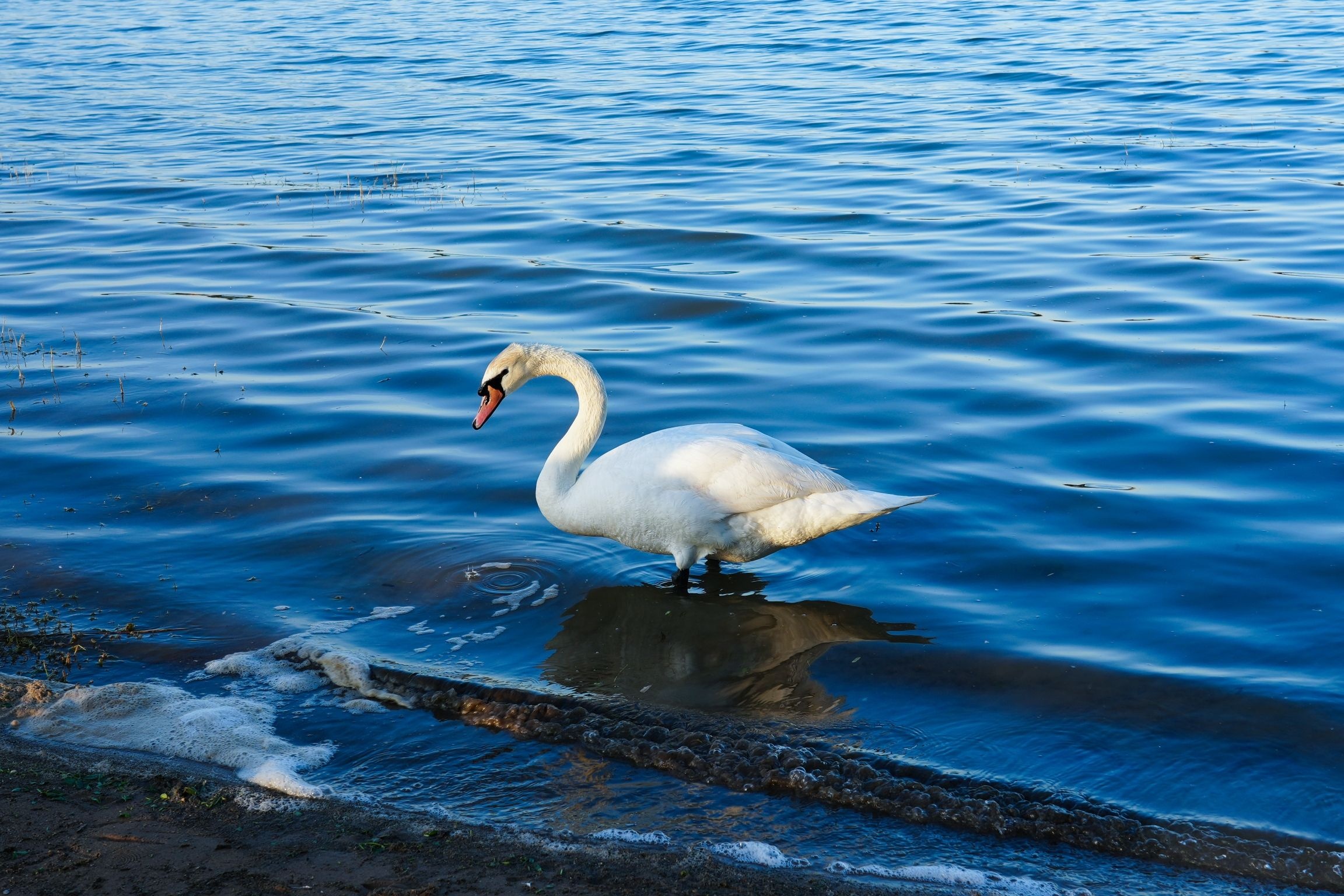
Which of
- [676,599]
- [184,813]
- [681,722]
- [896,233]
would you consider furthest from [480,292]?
A: [184,813]

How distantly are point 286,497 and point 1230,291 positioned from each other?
27.9 ft

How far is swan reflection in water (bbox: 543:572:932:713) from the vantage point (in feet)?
22.3

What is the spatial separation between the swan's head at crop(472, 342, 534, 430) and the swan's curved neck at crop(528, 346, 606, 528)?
77mm

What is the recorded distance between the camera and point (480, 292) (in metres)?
14.0

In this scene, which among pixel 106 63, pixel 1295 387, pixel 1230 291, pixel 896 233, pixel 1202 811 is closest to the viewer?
pixel 1202 811

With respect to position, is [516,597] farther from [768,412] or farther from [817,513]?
[768,412]

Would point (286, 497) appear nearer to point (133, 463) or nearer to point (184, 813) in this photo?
point (133, 463)

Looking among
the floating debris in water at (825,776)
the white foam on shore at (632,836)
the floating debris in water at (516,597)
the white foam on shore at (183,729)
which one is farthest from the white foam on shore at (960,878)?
the floating debris in water at (516,597)

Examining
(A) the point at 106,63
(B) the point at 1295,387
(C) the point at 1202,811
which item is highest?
(A) the point at 106,63

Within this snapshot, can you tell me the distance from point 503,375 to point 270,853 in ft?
13.0

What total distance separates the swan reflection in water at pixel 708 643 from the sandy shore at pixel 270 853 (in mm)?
1668

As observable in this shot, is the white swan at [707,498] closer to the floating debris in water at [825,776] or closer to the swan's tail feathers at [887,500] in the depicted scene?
the swan's tail feathers at [887,500]

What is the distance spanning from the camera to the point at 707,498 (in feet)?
24.7

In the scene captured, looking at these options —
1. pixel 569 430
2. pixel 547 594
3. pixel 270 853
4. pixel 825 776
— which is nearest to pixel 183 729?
pixel 270 853
